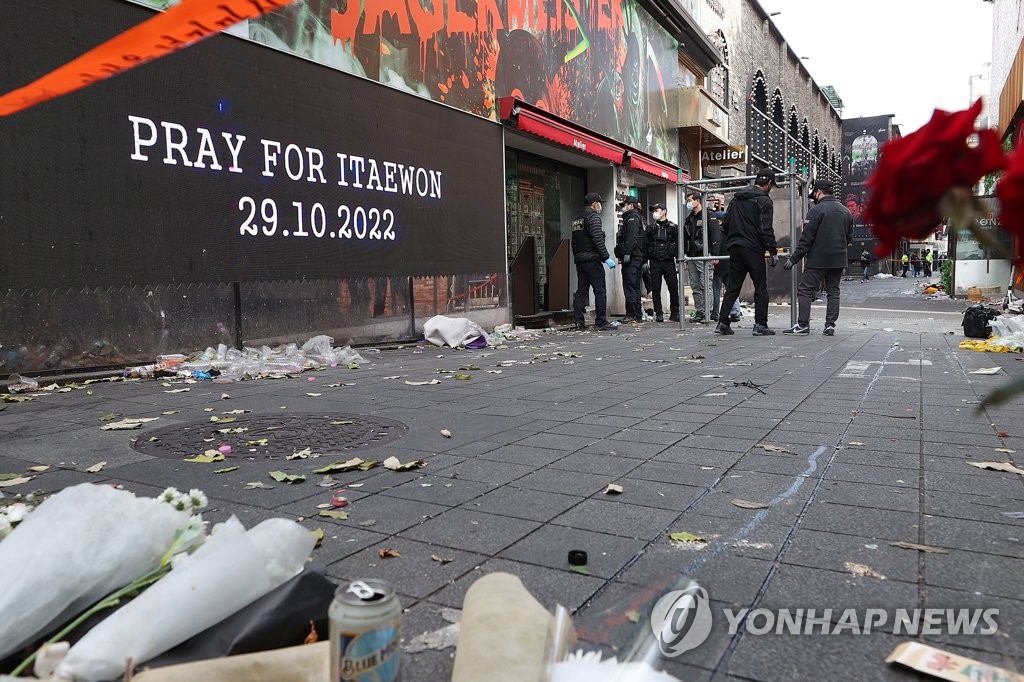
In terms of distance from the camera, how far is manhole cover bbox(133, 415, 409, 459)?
374 centimetres

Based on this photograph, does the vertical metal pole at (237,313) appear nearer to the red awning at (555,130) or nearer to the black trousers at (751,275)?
the red awning at (555,130)

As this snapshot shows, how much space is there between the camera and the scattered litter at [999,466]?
3.17 meters

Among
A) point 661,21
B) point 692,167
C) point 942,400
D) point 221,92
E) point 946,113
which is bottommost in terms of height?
point 942,400

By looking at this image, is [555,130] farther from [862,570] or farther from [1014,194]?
[1014,194]

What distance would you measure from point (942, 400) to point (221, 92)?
7.11 m

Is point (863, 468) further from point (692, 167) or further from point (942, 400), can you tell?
point (692, 167)

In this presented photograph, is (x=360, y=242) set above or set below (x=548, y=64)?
below

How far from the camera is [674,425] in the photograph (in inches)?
168

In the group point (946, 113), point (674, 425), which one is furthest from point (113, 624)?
point (674, 425)

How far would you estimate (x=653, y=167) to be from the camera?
1836 centimetres

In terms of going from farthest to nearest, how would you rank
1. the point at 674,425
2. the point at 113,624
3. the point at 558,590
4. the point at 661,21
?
1. the point at 661,21
2. the point at 674,425
3. the point at 558,590
4. the point at 113,624

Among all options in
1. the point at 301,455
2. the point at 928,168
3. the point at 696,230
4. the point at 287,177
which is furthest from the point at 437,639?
the point at 696,230

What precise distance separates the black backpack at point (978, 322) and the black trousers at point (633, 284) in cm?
547

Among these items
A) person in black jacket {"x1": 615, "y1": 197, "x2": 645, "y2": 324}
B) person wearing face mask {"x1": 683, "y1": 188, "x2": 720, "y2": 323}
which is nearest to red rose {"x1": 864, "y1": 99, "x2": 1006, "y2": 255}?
person wearing face mask {"x1": 683, "y1": 188, "x2": 720, "y2": 323}
